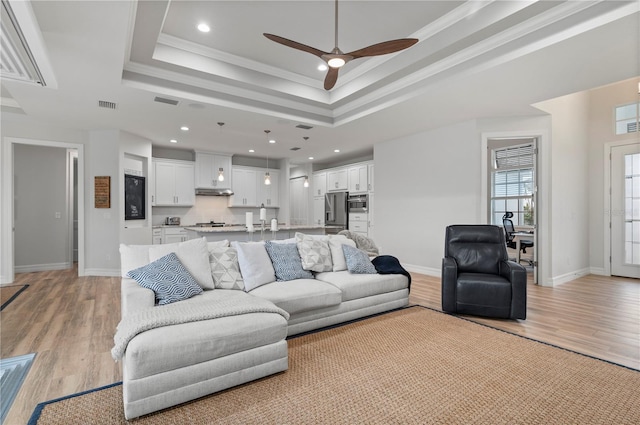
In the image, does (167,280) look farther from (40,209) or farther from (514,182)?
(514,182)

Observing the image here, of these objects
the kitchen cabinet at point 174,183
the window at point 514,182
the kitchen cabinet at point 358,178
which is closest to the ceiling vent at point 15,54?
the kitchen cabinet at point 174,183

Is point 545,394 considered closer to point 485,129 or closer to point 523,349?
point 523,349

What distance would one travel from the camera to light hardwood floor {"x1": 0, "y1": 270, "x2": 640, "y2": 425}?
221 cm

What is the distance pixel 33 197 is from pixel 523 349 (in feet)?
26.9

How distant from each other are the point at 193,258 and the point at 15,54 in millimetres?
2184

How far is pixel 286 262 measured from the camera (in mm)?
3354

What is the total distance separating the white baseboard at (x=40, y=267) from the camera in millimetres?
5896

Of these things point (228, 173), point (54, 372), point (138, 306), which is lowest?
point (54, 372)

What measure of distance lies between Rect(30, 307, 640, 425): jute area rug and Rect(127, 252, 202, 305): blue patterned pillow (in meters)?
0.69

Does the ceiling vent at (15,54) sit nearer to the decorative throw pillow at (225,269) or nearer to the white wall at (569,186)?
the decorative throw pillow at (225,269)

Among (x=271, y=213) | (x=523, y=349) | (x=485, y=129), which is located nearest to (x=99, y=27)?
(x=523, y=349)

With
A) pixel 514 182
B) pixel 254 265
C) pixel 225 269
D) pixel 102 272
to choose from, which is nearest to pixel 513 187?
pixel 514 182

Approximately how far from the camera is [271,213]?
8.77 meters

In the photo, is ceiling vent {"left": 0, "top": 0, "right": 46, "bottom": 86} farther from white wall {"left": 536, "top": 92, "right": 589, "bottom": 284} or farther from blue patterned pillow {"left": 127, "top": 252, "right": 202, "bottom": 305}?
white wall {"left": 536, "top": 92, "right": 589, "bottom": 284}
